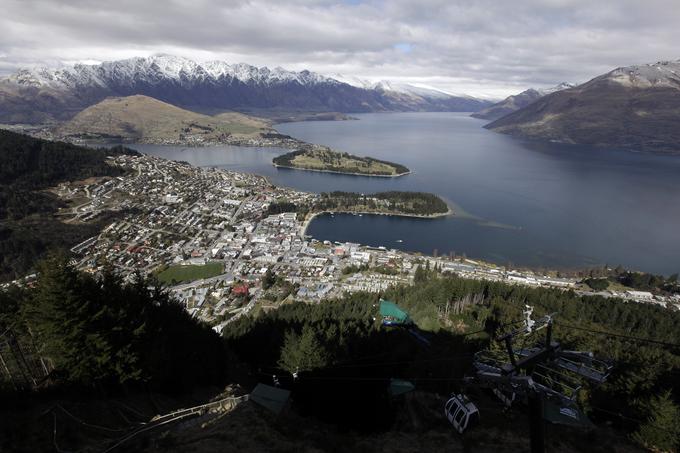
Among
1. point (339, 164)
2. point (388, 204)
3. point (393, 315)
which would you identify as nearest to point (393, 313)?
point (393, 315)

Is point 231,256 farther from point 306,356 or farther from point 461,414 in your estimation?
point 461,414

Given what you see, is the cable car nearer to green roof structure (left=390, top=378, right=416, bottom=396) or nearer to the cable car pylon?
green roof structure (left=390, top=378, right=416, bottom=396)

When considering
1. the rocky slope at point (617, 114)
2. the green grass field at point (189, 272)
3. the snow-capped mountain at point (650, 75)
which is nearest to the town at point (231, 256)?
the green grass field at point (189, 272)

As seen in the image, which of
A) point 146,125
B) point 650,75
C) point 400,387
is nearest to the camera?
point 400,387

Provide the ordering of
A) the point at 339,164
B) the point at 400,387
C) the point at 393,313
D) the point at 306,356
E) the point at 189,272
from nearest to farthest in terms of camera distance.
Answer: the point at 400,387 < the point at 306,356 < the point at 393,313 < the point at 189,272 < the point at 339,164

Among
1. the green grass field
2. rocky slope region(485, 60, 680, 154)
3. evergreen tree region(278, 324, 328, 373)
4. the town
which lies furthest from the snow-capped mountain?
evergreen tree region(278, 324, 328, 373)

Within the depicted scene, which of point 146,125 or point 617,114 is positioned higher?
point 617,114

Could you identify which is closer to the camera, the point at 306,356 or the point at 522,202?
the point at 306,356
